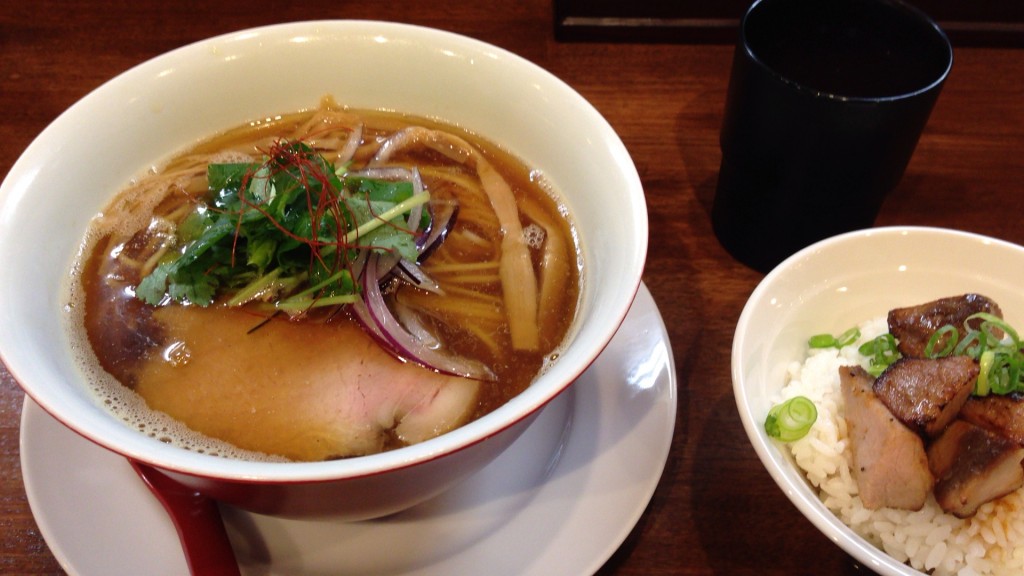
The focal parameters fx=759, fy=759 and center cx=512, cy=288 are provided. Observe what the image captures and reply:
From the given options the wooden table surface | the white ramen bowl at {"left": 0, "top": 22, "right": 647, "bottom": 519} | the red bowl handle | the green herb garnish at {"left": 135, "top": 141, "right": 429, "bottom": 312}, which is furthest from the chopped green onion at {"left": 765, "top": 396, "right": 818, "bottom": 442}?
the red bowl handle

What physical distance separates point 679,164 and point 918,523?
1081 mm

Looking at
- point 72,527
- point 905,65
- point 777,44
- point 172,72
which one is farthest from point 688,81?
point 72,527

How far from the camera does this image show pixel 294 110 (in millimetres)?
1623

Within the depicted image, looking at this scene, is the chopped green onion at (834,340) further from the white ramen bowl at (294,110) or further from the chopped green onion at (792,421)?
the white ramen bowl at (294,110)

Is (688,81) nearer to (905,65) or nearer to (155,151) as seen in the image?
(905,65)

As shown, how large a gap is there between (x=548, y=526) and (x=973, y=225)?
4.59 feet

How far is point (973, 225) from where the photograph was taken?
188cm

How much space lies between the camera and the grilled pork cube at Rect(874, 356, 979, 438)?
119 cm

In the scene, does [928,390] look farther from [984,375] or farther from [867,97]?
[867,97]

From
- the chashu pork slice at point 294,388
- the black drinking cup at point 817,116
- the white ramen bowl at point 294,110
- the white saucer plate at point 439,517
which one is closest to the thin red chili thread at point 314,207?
the chashu pork slice at point 294,388

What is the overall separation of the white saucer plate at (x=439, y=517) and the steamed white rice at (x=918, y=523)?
0.25 metres

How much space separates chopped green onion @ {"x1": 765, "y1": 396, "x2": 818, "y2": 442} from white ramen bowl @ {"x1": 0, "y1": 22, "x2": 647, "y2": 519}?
38cm

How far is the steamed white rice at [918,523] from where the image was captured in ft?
3.85

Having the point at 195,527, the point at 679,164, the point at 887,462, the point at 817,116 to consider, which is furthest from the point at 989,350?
the point at 195,527
